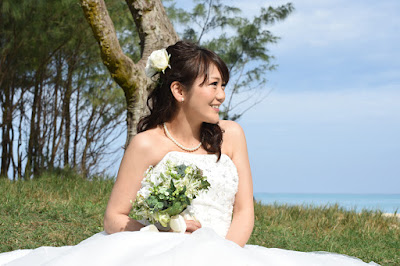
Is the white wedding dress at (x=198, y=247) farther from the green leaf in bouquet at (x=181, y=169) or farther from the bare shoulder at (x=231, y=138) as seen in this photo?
the green leaf in bouquet at (x=181, y=169)

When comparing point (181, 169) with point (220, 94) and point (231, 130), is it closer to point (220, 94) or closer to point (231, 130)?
point (220, 94)

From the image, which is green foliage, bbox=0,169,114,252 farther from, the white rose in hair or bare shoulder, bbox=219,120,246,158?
the white rose in hair

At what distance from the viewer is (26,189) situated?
7.14 meters

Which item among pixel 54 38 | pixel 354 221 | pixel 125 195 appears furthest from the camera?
pixel 54 38

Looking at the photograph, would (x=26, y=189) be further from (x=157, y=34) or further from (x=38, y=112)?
(x=38, y=112)

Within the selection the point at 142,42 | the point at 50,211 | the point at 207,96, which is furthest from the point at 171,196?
the point at 142,42

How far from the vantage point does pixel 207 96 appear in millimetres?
2656

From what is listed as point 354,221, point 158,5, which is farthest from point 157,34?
point 354,221

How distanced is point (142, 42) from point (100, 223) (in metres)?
2.93

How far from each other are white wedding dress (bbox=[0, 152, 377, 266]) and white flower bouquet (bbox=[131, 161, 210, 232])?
15 centimetres

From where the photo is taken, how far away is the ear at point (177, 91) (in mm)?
2729

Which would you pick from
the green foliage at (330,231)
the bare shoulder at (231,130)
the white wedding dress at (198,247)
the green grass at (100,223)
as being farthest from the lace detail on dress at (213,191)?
the green foliage at (330,231)

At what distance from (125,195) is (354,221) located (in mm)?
5248

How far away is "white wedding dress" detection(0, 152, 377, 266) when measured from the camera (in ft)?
6.61
